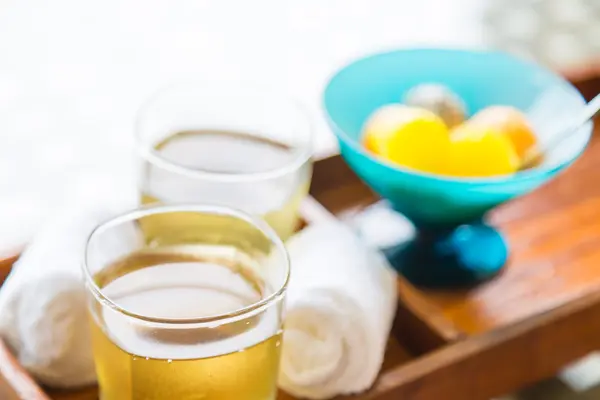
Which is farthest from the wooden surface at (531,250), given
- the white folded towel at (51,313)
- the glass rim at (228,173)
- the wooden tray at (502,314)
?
the white folded towel at (51,313)

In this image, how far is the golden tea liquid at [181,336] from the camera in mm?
367

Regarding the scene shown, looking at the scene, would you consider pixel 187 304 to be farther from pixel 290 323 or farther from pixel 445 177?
pixel 445 177

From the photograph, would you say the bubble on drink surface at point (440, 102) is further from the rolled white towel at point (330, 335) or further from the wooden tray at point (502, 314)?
the rolled white towel at point (330, 335)

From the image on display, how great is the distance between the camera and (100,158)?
0.81 metres

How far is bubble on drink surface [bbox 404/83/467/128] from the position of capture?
0.65m

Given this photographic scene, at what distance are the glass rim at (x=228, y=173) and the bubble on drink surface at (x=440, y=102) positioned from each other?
122 mm

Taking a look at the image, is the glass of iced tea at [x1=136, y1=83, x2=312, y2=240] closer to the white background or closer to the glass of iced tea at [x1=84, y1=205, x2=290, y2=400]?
the glass of iced tea at [x1=84, y1=205, x2=290, y2=400]

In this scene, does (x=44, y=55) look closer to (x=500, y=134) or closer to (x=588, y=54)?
(x=500, y=134)

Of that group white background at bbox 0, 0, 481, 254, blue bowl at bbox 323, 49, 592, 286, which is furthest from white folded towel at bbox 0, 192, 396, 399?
white background at bbox 0, 0, 481, 254

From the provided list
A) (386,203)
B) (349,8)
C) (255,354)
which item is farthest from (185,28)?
(255,354)

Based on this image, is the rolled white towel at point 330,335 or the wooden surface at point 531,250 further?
the wooden surface at point 531,250

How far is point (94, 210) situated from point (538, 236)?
35 cm

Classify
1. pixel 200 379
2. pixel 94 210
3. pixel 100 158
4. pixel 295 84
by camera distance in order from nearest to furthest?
pixel 200 379 < pixel 94 210 < pixel 100 158 < pixel 295 84

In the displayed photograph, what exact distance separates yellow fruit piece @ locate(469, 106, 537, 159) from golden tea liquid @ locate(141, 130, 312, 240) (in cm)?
16
